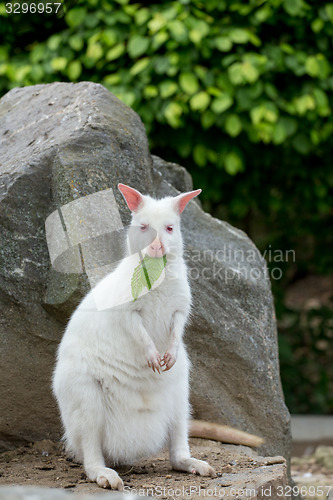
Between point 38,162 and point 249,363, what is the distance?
195cm

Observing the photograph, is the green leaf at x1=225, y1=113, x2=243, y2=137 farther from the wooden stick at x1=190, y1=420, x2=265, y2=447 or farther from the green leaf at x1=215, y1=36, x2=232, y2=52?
the wooden stick at x1=190, y1=420, x2=265, y2=447

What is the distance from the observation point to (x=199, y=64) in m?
6.30

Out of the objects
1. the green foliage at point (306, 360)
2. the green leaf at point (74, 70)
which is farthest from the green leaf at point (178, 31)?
the green foliage at point (306, 360)

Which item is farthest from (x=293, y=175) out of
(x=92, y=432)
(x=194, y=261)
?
(x=92, y=432)

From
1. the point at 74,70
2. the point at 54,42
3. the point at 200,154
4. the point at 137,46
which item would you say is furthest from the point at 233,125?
the point at 54,42

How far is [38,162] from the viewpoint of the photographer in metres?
4.29

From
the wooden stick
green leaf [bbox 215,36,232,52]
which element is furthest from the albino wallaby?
green leaf [bbox 215,36,232,52]

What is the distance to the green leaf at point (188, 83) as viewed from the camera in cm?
601

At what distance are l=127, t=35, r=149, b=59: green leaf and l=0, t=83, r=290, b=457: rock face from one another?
1102mm

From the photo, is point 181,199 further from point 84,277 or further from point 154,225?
point 84,277

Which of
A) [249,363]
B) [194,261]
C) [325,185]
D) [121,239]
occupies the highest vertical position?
[121,239]

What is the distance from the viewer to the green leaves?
3596 mm

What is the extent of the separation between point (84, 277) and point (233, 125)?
8.69 ft

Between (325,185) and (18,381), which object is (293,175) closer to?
(325,185)
